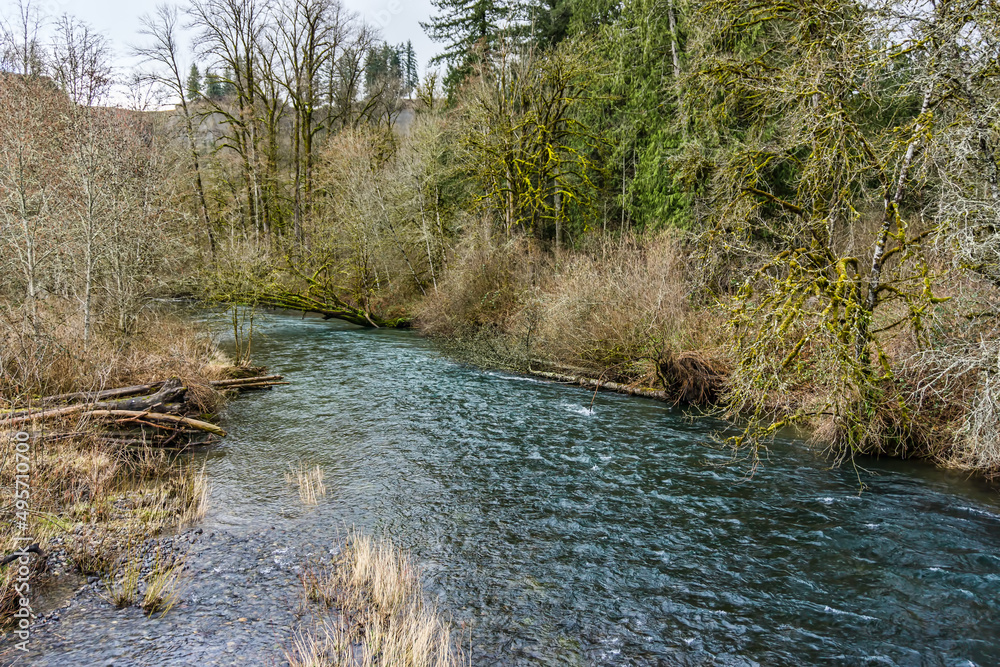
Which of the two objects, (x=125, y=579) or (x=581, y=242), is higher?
(x=581, y=242)

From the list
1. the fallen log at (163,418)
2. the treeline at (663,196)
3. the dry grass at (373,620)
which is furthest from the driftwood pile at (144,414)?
the treeline at (663,196)

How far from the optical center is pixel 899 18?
7602 mm

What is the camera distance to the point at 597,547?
671 centimetres

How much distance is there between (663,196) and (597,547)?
49.7 ft

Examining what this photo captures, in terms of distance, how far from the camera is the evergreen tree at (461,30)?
3117 centimetres

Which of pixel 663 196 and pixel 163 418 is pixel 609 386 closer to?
pixel 663 196

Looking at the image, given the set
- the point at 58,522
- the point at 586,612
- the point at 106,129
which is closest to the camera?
the point at 586,612

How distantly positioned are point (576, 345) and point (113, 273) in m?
11.5

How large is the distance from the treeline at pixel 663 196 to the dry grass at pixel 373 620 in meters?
5.11

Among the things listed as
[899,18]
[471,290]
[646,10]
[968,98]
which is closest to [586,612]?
[968,98]

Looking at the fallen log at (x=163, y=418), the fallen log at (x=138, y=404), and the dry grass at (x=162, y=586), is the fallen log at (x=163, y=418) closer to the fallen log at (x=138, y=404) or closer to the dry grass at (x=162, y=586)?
the fallen log at (x=138, y=404)

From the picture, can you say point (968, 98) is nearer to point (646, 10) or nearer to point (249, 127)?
point (646, 10)

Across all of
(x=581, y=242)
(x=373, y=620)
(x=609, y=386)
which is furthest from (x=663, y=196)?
(x=373, y=620)

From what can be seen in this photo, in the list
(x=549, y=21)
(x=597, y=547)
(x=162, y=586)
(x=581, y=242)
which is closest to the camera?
(x=162, y=586)
